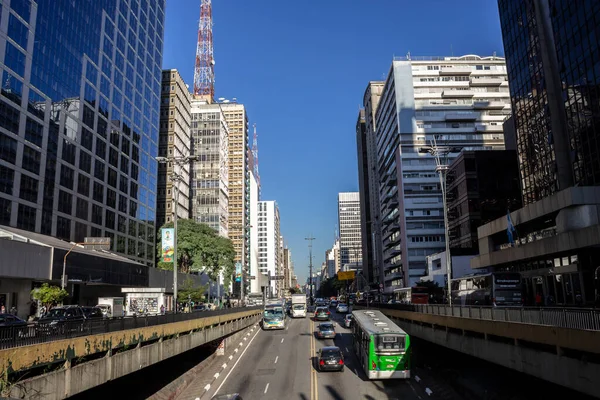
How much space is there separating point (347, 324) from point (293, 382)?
108 ft

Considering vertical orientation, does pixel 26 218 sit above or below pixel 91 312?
above

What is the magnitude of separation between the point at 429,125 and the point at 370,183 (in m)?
61.3

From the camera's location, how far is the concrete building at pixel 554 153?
136ft

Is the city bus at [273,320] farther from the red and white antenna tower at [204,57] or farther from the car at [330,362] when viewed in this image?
the red and white antenna tower at [204,57]

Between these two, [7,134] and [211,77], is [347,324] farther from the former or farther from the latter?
[211,77]

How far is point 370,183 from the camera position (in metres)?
173

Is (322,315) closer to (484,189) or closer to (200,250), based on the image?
(200,250)

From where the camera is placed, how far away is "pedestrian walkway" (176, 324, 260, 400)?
29.2 m

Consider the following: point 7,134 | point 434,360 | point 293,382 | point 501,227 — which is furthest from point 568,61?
point 7,134

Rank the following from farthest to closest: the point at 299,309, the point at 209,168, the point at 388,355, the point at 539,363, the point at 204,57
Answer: the point at 204,57, the point at 209,168, the point at 299,309, the point at 388,355, the point at 539,363


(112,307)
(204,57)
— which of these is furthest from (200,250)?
(204,57)

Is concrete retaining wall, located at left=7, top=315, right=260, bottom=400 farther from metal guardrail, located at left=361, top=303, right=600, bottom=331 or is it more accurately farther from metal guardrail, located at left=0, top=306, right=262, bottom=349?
metal guardrail, located at left=361, top=303, right=600, bottom=331

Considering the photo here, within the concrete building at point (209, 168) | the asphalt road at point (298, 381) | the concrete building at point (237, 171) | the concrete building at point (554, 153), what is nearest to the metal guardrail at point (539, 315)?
the asphalt road at point (298, 381)

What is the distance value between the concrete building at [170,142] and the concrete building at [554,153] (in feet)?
254
